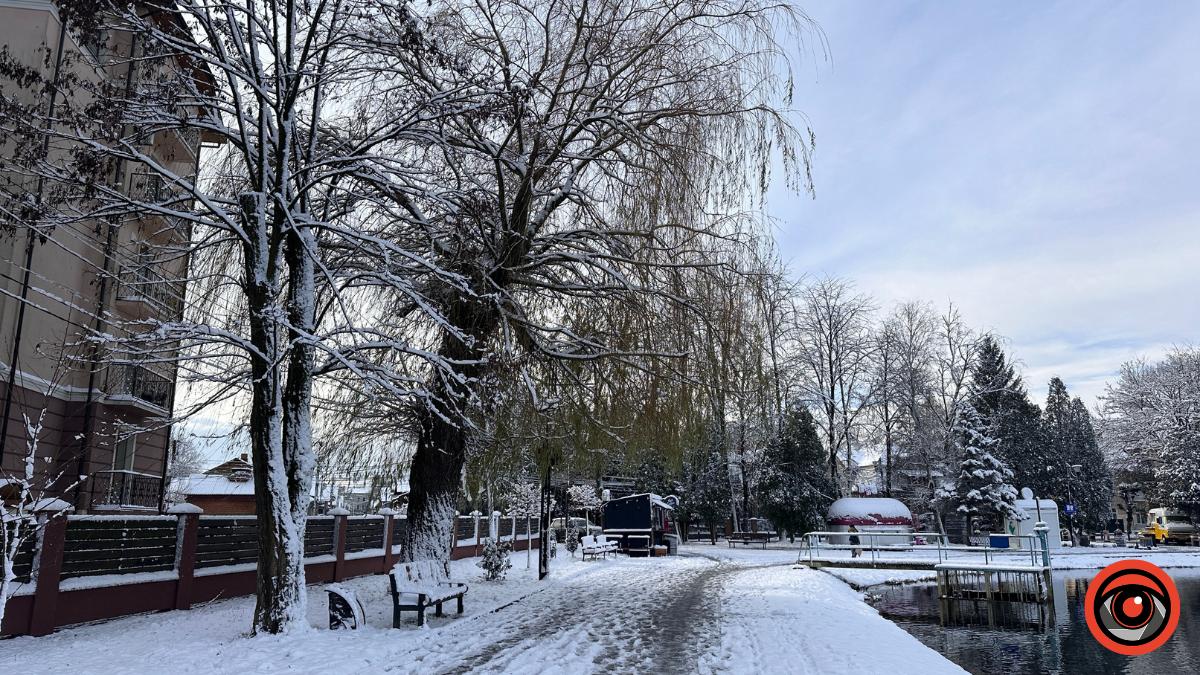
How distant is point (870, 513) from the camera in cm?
3572

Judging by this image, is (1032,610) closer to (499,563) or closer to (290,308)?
(499,563)

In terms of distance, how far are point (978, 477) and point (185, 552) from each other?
130ft

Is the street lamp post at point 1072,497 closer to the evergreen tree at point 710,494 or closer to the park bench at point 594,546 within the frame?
the evergreen tree at point 710,494

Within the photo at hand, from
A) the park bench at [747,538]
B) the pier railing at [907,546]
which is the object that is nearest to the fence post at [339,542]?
the pier railing at [907,546]

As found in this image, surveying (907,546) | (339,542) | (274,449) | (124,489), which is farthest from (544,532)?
(907,546)

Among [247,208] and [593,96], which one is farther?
[593,96]

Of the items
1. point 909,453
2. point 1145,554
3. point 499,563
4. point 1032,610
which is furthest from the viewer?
point 909,453

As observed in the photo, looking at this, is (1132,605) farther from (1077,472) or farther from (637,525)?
(1077,472)

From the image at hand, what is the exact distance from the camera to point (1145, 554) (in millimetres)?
37719

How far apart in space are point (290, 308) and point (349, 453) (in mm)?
5807

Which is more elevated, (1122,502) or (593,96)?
(593,96)

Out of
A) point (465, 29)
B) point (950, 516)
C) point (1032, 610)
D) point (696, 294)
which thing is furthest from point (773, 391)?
point (950, 516)

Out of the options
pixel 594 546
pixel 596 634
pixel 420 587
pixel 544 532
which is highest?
pixel 544 532

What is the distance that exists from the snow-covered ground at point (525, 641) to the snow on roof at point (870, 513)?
70.3 feet
